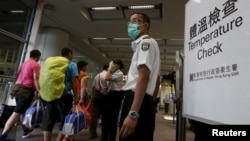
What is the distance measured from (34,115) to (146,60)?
1823 millimetres

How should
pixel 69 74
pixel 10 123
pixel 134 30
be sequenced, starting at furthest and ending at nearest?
pixel 10 123, pixel 69 74, pixel 134 30

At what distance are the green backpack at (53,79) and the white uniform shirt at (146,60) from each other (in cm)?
119

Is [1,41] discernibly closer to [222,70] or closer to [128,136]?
[128,136]

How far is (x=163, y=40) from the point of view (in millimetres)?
5992

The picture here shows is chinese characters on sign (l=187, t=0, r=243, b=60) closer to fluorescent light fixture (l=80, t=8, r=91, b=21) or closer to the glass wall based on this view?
the glass wall

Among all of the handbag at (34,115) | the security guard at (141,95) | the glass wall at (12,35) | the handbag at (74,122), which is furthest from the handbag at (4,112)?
the security guard at (141,95)

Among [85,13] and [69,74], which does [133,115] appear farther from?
[85,13]

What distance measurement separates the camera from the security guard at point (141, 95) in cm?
98

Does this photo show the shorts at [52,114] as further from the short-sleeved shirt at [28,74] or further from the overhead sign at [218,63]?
the overhead sign at [218,63]

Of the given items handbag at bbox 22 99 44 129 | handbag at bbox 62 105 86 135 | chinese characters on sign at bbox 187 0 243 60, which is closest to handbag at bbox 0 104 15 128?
handbag at bbox 22 99 44 129

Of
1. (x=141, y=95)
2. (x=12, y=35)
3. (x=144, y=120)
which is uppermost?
(x=12, y=35)

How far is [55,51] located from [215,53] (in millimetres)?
5136

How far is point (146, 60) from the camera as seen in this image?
3.43ft

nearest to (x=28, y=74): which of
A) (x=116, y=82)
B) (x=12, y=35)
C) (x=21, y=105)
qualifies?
(x=21, y=105)
